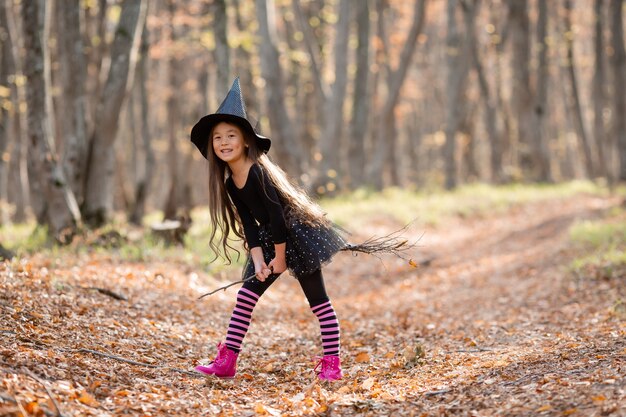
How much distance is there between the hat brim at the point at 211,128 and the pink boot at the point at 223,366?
1483 mm

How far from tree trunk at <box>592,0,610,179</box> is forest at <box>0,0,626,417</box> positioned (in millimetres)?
123

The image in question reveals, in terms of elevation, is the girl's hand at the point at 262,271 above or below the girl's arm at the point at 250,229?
below

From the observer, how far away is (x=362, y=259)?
12.0 meters

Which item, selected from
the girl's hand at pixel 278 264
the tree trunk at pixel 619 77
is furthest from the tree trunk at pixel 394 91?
the girl's hand at pixel 278 264

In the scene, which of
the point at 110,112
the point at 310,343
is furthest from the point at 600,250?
the point at 110,112

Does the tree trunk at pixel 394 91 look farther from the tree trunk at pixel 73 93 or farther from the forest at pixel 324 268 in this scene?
the tree trunk at pixel 73 93

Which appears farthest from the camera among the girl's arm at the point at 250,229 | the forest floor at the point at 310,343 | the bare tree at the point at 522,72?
the bare tree at the point at 522,72

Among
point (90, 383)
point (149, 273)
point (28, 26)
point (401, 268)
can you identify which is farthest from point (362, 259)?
point (90, 383)

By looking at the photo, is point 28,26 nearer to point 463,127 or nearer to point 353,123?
point 353,123

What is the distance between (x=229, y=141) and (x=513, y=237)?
10171 mm

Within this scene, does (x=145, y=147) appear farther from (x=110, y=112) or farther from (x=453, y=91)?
(x=110, y=112)

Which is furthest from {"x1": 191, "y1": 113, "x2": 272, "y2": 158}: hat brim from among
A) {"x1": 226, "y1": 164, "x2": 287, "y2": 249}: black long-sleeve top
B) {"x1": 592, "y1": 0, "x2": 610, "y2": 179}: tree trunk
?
{"x1": 592, "y1": 0, "x2": 610, "y2": 179}: tree trunk

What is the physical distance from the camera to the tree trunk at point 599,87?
20.9 m

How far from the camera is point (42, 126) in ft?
30.7
